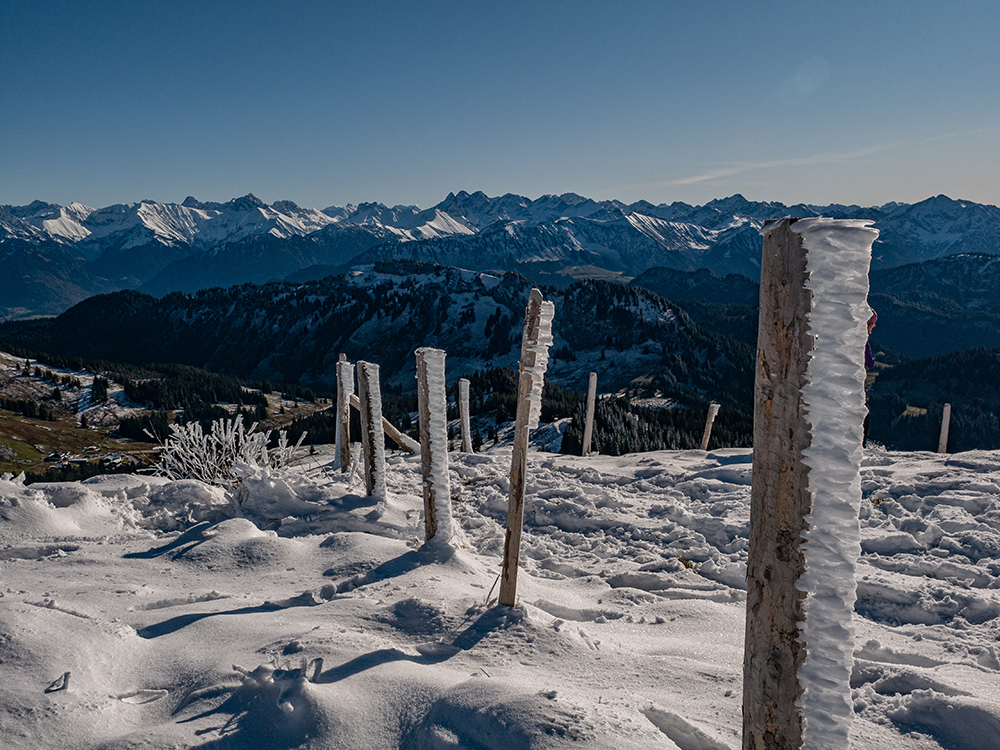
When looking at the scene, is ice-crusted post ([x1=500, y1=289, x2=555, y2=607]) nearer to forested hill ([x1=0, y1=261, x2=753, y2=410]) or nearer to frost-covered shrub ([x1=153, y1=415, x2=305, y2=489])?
frost-covered shrub ([x1=153, y1=415, x2=305, y2=489])

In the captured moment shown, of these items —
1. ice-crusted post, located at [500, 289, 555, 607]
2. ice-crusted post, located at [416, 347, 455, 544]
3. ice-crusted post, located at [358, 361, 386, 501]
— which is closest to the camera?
ice-crusted post, located at [500, 289, 555, 607]

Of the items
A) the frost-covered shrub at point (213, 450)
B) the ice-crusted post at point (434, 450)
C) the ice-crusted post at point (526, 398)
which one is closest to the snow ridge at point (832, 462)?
the ice-crusted post at point (526, 398)

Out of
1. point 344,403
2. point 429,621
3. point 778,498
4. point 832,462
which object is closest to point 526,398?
point 429,621

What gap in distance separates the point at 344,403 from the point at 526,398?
6975 mm

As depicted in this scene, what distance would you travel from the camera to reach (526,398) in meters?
5.18

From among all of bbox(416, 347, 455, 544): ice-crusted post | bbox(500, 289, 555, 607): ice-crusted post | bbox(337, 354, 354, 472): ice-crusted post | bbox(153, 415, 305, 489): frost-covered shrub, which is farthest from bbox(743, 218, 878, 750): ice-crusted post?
bbox(337, 354, 354, 472): ice-crusted post

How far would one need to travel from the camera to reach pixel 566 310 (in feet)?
458

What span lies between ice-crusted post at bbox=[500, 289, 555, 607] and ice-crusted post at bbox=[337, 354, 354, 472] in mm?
6087

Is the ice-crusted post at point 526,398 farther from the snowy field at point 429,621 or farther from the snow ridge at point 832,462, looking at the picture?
the snow ridge at point 832,462

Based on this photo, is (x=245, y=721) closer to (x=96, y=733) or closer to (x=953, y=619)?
(x=96, y=733)

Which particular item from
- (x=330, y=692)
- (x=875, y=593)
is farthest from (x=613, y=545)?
(x=330, y=692)

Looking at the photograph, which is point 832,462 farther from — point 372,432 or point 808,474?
point 372,432

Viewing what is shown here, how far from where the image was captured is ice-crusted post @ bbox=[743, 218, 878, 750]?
7.40 ft

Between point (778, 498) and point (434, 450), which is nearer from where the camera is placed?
point (778, 498)
